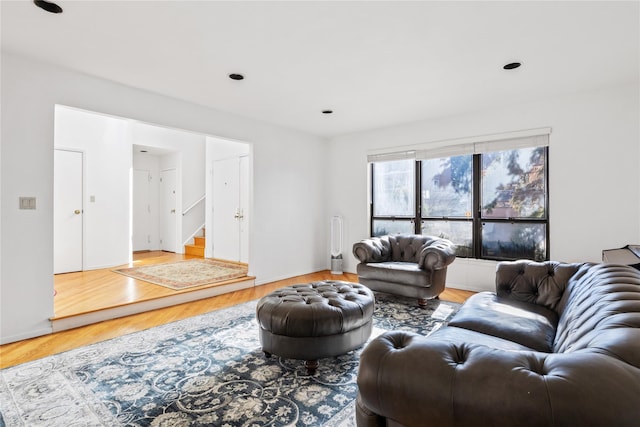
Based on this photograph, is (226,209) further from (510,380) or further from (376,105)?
(510,380)

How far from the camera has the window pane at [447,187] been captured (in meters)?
4.80

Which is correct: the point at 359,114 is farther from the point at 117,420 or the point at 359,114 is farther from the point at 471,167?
the point at 117,420

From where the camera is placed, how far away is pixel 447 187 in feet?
16.3

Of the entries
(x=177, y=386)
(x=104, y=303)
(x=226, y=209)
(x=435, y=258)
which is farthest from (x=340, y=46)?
(x=226, y=209)

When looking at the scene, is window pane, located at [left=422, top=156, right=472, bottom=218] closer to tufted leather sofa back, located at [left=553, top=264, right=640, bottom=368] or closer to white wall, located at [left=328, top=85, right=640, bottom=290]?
white wall, located at [left=328, top=85, right=640, bottom=290]

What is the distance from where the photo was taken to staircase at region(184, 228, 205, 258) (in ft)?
23.7

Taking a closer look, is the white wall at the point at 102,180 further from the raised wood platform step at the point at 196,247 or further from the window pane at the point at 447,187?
the window pane at the point at 447,187

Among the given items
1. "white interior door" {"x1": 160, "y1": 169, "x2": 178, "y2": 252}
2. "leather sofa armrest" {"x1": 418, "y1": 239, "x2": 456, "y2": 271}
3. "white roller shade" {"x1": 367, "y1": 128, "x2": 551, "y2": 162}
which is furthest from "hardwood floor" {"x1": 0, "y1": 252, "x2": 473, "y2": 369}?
"white interior door" {"x1": 160, "y1": 169, "x2": 178, "y2": 252}

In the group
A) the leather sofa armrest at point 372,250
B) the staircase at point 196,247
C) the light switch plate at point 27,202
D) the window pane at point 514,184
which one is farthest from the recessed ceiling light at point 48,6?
the staircase at point 196,247

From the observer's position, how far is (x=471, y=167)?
4.74 m

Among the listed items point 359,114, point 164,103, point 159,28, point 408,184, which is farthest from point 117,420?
point 408,184

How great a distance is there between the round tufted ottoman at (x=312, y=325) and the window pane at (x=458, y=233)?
9.17 feet

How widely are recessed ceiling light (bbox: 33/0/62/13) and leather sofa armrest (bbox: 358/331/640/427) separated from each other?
293 cm

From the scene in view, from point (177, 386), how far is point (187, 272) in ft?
11.4
